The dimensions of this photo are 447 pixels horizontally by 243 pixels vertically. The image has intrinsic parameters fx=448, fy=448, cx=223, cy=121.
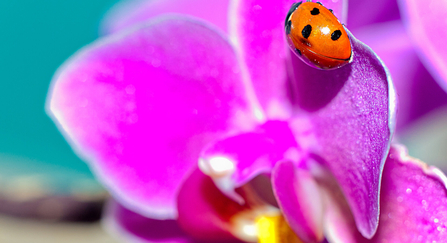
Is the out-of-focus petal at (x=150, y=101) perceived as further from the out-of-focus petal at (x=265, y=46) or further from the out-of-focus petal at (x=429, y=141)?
the out-of-focus petal at (x=429, y=141)

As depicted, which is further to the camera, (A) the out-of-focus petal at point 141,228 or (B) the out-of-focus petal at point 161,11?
(B) the out-of-focus petal at point 161,11

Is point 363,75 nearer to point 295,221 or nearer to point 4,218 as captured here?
point 295,221

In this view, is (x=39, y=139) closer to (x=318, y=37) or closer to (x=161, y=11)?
(x=161, y=11)

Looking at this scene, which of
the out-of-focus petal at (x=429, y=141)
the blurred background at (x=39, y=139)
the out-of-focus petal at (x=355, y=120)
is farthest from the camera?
the blurred background at (x=39, y=139)

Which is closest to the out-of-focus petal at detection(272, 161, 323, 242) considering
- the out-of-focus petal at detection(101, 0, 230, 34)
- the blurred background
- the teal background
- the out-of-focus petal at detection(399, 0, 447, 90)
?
the out-of-focus petal at detection(399, 0, 447, 90)

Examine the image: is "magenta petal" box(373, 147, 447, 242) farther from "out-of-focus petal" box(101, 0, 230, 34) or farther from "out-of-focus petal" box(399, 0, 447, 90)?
"out-of-focus petal" box(101, 0, 230, 34)

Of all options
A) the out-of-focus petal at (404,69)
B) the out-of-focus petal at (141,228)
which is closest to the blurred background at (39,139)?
the out-of-focus petal at (141,228)

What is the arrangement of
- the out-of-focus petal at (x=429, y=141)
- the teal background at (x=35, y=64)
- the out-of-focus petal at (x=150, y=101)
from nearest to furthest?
the out-of-focus petal at (x=150, y=101), the out-of-focus petal at (x=429, y=141), the teal background at (x=35, y=64)
